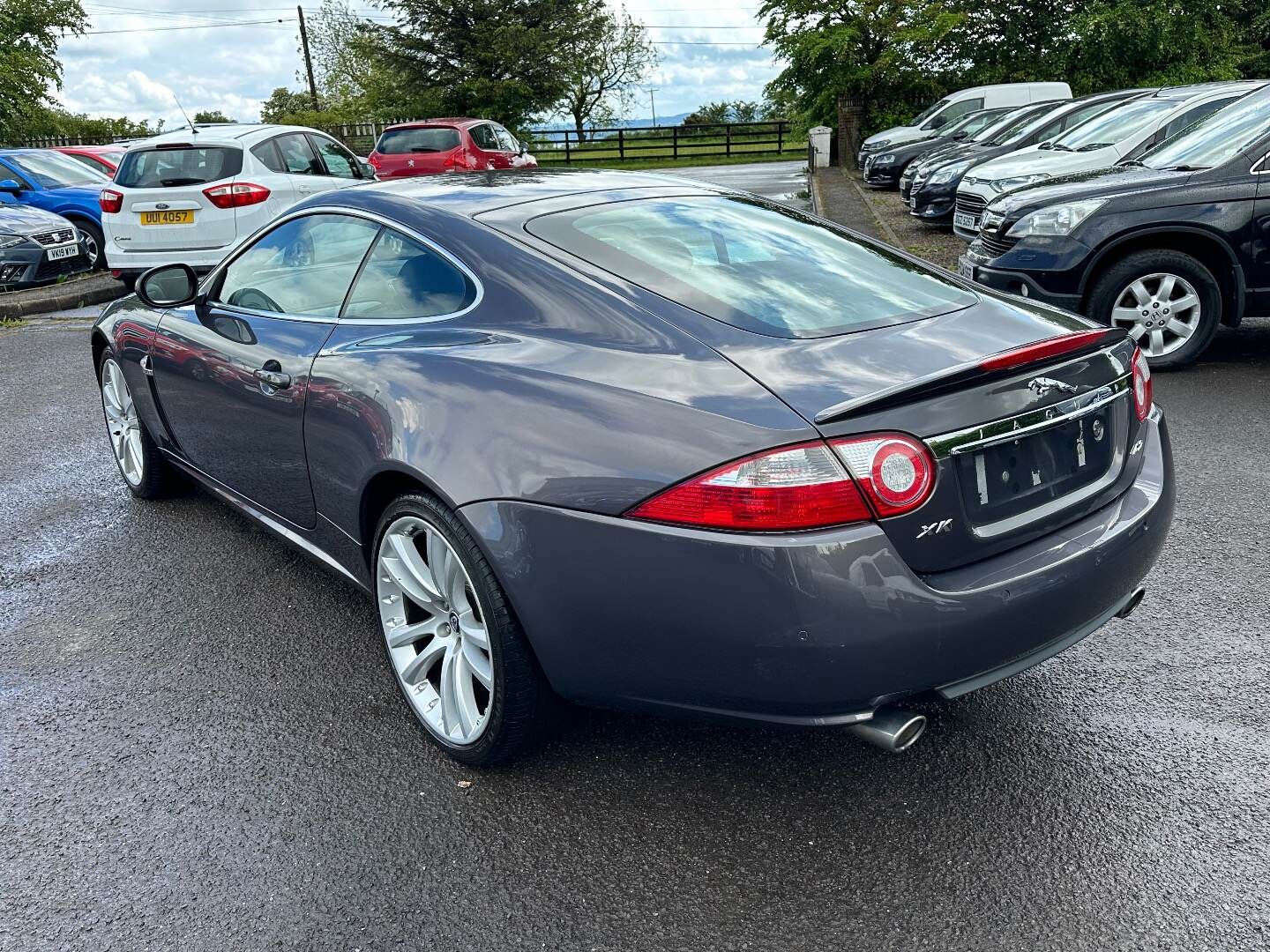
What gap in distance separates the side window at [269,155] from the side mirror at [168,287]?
24.4 ft

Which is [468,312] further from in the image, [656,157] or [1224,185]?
[656,157]

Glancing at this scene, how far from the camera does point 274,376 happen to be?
3344mm

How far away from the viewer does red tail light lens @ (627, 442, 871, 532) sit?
7.09ft

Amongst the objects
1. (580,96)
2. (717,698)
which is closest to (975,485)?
(717,698)

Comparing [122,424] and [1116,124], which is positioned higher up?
[1116,124]

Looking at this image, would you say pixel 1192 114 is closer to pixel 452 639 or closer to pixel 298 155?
pixel 298 155

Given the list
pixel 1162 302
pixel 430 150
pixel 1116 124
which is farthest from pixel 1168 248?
pixel 430 150

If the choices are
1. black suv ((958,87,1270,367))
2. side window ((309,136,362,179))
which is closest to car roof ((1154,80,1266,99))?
black suv ((958,87,1270,367))

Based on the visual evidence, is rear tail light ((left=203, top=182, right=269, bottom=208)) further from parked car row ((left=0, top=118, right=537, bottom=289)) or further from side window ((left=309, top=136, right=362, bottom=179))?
side window ((left=309, top=136, right=362, bottom=179))

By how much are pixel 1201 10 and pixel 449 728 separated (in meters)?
29.6

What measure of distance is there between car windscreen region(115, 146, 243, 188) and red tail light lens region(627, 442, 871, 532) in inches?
390

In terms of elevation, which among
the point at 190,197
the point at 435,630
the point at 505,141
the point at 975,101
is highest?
the point at 975,101

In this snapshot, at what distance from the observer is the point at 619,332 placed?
260 cm

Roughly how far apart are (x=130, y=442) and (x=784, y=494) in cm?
387
